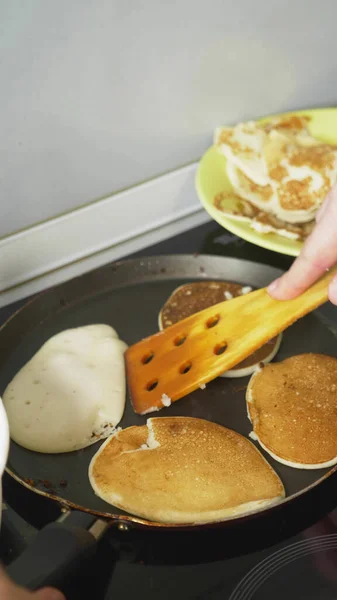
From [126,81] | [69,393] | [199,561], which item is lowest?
[199,561]

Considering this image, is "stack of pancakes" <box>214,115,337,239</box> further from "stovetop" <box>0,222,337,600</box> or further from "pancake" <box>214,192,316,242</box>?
"stovetop" <box>0,222,337,600</box>

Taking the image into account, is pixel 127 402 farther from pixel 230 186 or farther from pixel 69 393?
pixel 230 186

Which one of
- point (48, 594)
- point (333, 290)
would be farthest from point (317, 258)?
point (48, 594)

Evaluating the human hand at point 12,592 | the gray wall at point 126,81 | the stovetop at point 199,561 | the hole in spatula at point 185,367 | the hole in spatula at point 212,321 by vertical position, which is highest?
the gray wall at point 126,81

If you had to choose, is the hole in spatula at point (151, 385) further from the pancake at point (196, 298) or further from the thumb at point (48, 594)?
the thumb at point (48, 594)

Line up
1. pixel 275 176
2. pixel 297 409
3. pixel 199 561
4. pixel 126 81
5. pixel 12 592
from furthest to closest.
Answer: pixel 275 176 < pixel 126 81 < pixel 297 409 < pixel 199 561 < pixel 12 592

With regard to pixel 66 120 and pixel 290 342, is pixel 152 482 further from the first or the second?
pixel 66 120

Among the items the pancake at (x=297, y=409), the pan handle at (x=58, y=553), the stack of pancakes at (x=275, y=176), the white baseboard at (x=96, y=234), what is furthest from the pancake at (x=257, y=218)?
the pan handle at (x=58, y=553)

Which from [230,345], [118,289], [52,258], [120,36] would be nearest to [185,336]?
Answer: [230,345]
